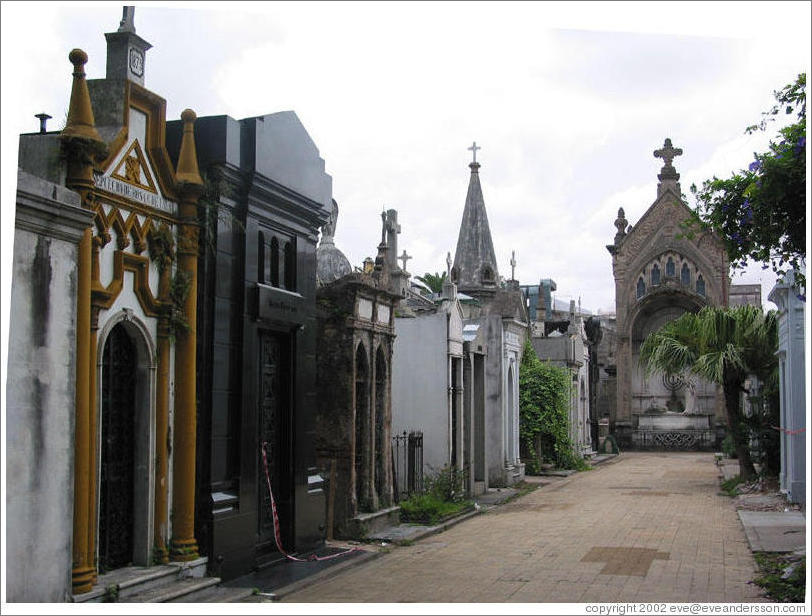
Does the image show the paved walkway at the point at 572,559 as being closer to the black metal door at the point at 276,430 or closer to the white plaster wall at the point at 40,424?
the black metal door at the point at 276,430

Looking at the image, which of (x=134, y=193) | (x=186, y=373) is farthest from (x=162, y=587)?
(x=134, y=193)

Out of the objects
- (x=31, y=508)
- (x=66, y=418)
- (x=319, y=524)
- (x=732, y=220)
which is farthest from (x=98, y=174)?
(x=732, y=220)

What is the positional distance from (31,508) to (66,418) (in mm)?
784

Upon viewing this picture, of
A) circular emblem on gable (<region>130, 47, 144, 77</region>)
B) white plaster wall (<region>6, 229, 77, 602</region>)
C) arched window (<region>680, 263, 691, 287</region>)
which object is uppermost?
arched window (<region>680, 263, 691, 287</region>)

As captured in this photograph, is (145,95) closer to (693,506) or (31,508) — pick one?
(31,508)

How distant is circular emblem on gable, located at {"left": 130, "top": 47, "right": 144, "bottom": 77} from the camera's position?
9375 mm

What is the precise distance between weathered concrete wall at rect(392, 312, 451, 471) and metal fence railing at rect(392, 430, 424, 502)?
693mm

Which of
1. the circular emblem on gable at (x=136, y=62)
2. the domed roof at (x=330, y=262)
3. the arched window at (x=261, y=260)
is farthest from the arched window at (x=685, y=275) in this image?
the circular emblem on gable at (x=136, y=62)

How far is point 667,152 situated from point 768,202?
45.7 m

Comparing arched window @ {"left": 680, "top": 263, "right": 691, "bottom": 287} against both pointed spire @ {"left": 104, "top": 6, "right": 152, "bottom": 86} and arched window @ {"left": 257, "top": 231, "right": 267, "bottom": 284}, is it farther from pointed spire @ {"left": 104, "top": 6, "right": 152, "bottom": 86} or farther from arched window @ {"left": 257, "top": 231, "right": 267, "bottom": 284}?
pointed spire @ {"left": 104, "top": 6, "right": 152, "bottom": 86}

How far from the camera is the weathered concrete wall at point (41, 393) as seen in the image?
7.03 meters

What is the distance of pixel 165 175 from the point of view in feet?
31.8

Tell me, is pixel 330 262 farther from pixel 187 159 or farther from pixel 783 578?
pixel 783 578

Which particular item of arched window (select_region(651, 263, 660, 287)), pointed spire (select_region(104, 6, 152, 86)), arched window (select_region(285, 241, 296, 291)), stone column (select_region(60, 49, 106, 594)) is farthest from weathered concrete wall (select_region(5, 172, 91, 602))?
arched window (select_region(651, 263, 660, 287))
